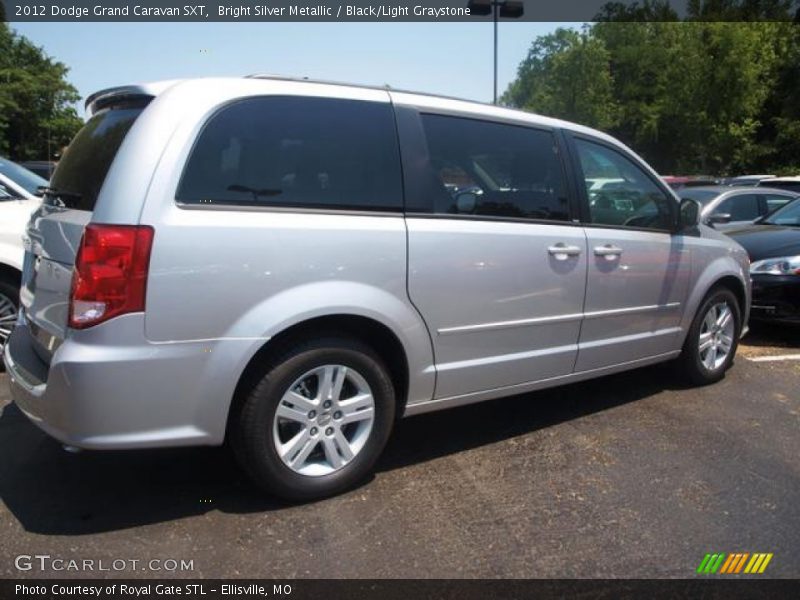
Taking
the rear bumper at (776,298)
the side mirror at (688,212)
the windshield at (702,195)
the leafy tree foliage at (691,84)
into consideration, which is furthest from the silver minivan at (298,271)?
the leafy tree foliage at (691,84)

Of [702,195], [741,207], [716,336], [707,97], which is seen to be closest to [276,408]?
[716,336]

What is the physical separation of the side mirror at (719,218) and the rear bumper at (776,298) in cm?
94

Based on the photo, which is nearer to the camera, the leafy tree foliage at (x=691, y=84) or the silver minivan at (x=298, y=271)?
the silver minivan at (x=298, y=271)

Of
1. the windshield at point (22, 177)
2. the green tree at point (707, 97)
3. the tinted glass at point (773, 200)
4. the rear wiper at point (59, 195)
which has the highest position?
the green tree at point (707, 97)

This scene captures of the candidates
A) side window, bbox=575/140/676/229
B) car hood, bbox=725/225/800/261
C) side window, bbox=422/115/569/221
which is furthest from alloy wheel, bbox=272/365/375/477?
car hood, bbox=725/225/800/261

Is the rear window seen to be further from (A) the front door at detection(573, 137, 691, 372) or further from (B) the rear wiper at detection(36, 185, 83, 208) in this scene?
(A) the front door at detection(573, 137, 691, 372)

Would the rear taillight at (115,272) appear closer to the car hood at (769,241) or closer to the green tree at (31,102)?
the car hood at (769,241)

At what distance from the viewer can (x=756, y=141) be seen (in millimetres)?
30641

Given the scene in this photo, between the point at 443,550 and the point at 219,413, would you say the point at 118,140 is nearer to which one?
the point at 219,413

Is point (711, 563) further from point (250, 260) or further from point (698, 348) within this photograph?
point (698, 348)

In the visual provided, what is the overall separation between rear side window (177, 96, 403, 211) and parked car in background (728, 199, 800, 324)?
455 cm

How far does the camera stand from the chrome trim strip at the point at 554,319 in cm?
357

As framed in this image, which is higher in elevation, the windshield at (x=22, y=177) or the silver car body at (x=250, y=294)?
the windshield at (x=22, y=177)

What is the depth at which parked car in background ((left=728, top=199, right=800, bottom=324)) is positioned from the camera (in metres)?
6.33
